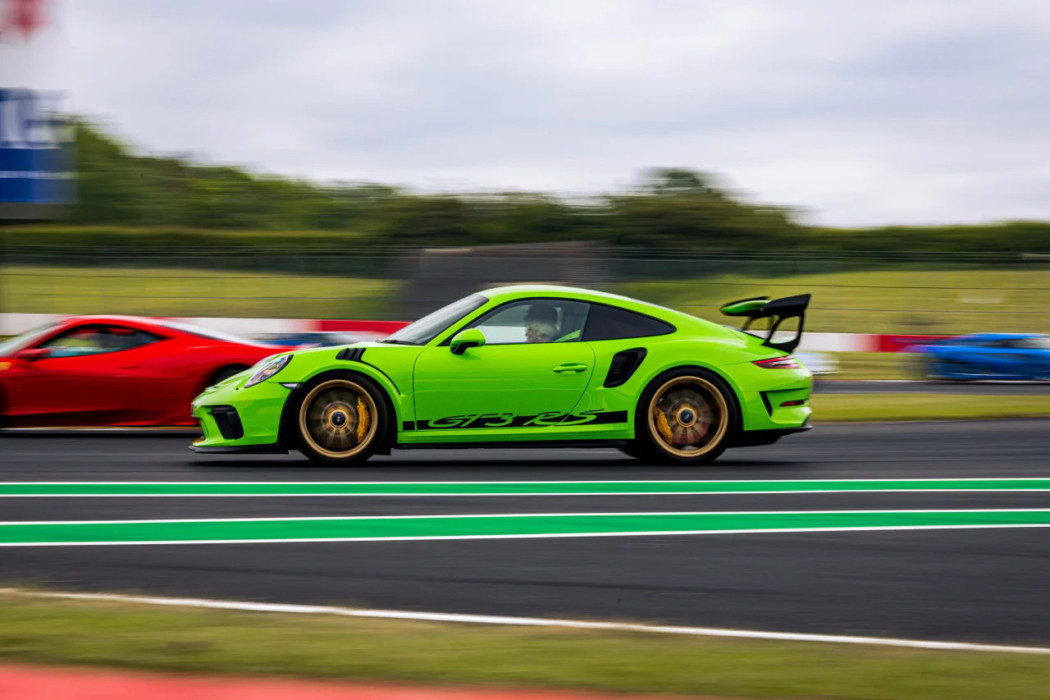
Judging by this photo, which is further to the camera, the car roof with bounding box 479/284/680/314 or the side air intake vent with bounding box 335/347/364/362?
the car roof with bounding box 479/284/680/314

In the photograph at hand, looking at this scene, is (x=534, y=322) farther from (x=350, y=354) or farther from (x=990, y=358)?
(x=990, y=358)

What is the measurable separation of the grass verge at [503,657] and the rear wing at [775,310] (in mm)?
4979

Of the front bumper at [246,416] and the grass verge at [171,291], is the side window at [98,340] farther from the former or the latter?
the grass verge at [171,291]

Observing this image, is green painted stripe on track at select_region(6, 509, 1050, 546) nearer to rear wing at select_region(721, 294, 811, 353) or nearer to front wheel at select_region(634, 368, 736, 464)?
front wheel at select_region(634, 368, 736, 464)

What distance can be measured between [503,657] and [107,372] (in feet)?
25.3

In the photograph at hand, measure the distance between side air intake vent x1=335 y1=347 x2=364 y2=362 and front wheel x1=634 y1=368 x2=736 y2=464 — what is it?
6.37 feet

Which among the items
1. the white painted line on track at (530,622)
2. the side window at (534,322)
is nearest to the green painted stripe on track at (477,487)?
the side window at (534,322)

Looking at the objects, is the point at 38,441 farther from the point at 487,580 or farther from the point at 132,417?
the point at 487,580

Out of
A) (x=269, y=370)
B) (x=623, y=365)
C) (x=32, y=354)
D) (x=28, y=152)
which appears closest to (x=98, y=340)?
(x=32, y=354)

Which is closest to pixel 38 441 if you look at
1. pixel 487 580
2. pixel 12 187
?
pixel 487 580

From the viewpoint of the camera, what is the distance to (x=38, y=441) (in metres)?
10.9

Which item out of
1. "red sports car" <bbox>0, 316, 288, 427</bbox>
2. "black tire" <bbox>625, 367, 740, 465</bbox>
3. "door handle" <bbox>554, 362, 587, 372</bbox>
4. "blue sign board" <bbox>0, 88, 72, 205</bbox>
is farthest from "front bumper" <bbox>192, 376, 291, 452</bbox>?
"blue sign board" <bbox>0, 88, 72, 205</bbox>

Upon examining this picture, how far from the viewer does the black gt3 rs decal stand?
8812 millimetres

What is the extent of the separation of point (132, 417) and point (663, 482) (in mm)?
4922
